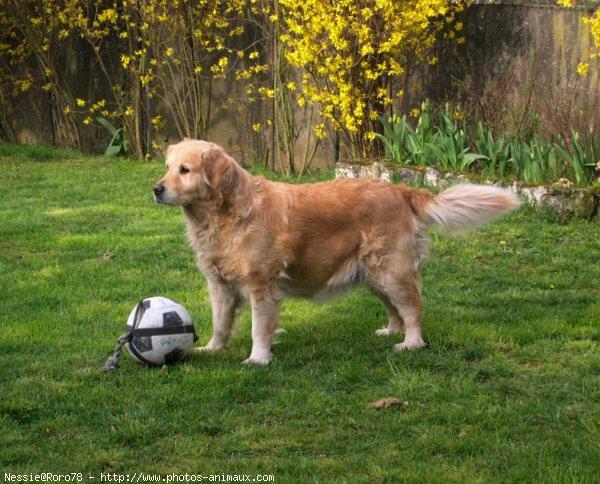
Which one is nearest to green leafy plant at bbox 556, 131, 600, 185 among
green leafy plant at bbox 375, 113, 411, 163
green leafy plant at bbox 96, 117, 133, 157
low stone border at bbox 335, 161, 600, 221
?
low stone border at bbox 335, 161, 600, 221

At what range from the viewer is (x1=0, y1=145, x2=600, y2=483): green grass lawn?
4047 millimetres

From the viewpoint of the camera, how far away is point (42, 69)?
15664mm

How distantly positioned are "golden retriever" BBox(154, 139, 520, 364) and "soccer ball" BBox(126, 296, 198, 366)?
43cm

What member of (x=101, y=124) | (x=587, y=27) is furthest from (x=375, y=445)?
(x=101, y=124)

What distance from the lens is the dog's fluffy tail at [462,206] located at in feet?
19.3

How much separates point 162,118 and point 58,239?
6099 millimetres

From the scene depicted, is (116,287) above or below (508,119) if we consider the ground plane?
below

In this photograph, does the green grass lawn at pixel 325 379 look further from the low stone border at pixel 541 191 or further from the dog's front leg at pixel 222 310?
the low stone border at pixel 541 191

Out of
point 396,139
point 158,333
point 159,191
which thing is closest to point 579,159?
point 396,139

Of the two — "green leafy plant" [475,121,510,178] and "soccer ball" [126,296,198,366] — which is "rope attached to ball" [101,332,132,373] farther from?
"green leafy plant" [475,121,510,178]

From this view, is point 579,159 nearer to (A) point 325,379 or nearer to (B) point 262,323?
(B) point 262,323

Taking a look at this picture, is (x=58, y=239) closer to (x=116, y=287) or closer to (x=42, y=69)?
(x=116, y=287)

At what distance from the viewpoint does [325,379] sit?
5113 mm

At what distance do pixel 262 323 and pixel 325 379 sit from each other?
0.62 metres
